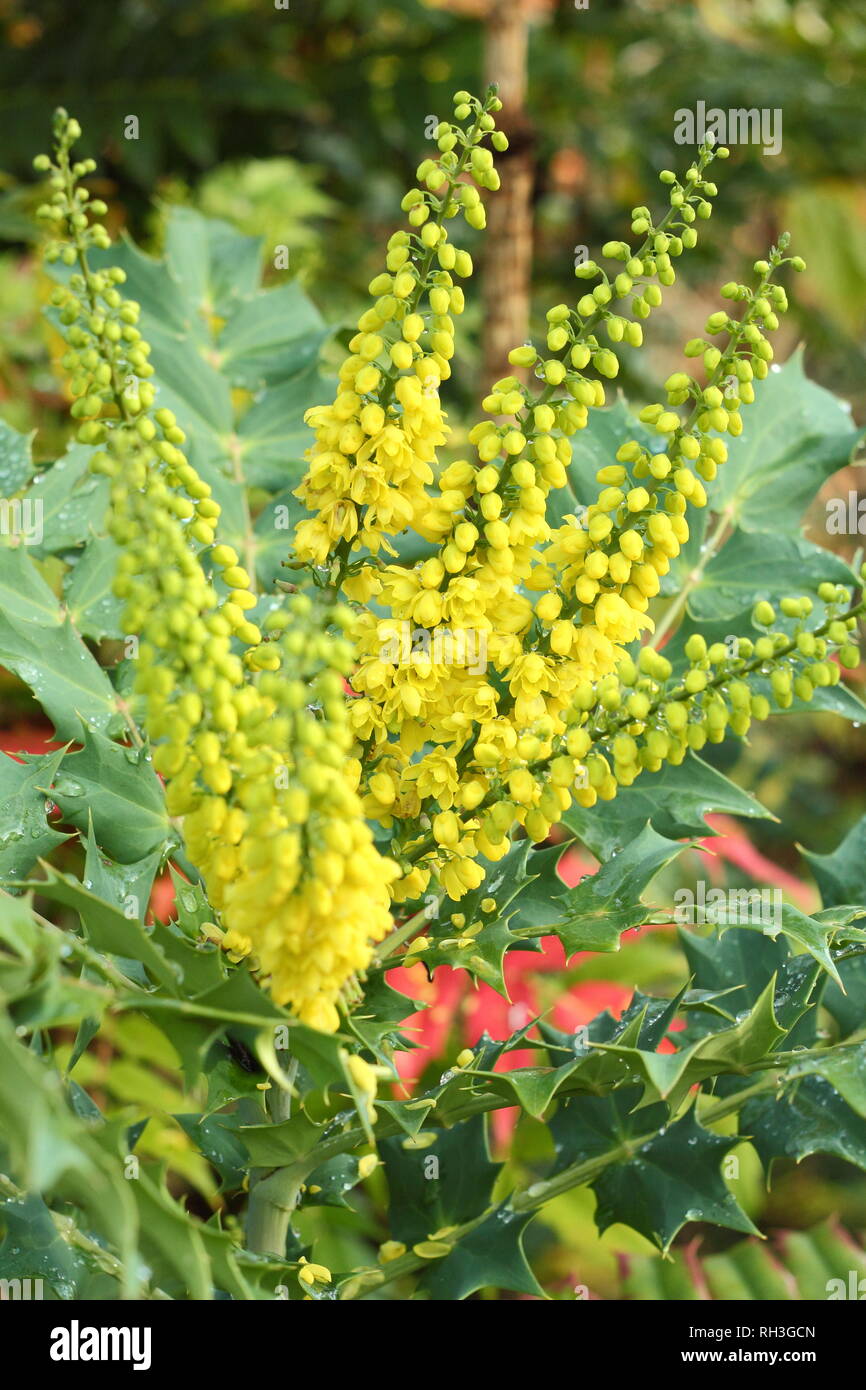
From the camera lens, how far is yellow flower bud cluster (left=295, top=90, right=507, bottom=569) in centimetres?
57

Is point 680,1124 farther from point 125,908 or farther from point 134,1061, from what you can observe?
point 134,1061

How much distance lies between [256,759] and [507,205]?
137 centimetres

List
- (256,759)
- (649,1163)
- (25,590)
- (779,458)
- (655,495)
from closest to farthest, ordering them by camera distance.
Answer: (256,759), (655,495), (649,1163), (25,590), (779,458)

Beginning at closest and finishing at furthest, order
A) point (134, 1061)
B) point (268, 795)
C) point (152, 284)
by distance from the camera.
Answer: point (268, 795), point (152, 284), point (134, 1061)

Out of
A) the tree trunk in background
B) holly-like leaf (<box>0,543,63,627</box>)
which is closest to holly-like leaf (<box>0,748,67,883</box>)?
holly-like leaf (<box>0,543,63,627</box>)

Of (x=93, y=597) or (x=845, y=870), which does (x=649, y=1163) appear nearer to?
(x=845, y=870)

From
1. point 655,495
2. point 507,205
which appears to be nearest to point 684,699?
point 655,495

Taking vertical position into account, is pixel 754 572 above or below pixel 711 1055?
above

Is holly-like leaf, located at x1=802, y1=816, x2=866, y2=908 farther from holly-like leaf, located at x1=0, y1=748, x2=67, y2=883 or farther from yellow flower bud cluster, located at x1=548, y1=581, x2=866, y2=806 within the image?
holly-like leaf, located at x1=0, y1=748, x2=67, y2=883

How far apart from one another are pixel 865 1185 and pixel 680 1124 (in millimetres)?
1706

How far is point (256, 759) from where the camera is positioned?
0.49m

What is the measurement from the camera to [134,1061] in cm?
143

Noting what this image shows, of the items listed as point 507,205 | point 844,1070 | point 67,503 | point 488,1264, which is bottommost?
point 488,1264
